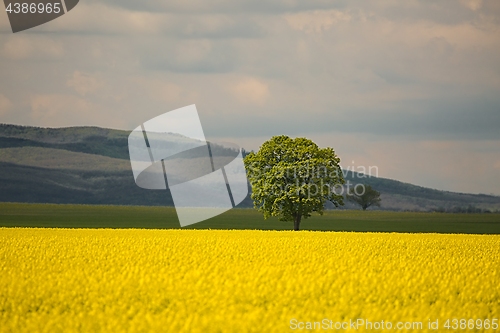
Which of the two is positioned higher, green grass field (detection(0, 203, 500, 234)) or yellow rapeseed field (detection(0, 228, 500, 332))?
yellow rapeseed field (detection(0, 228, 500, 332))

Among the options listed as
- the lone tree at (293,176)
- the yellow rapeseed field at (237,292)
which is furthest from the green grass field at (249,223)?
the yellow rapeseed field at (237,292)

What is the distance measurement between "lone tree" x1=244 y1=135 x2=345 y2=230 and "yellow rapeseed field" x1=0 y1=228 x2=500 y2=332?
1234 inches

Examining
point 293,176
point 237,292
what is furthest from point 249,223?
point 237,292

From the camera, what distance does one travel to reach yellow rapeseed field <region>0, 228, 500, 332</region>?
1538 centimetres

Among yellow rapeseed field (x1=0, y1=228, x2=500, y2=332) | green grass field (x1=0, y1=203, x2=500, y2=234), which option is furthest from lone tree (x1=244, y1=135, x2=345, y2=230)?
yellow rapeseed field (x1=0, y1=228, x2=500, y2=332)

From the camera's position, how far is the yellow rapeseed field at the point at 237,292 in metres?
15.4

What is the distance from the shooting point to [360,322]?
15500mm

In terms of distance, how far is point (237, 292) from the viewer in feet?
61.4

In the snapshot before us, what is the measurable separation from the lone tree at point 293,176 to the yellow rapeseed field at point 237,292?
31.3 meters

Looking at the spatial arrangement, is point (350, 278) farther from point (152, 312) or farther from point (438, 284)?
point (152, 312)

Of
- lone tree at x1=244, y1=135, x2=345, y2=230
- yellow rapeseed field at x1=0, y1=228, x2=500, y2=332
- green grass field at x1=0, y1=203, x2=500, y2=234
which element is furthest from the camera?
green grass field at x1=0, y1=203, x2=500, y2=234

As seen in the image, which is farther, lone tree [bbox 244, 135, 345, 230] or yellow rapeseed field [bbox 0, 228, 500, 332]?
lone tree [bbox 244, 135, 345, 230]

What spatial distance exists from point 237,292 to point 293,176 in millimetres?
44528

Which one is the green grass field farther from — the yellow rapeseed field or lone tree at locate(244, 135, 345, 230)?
the yellow rapeseed field
